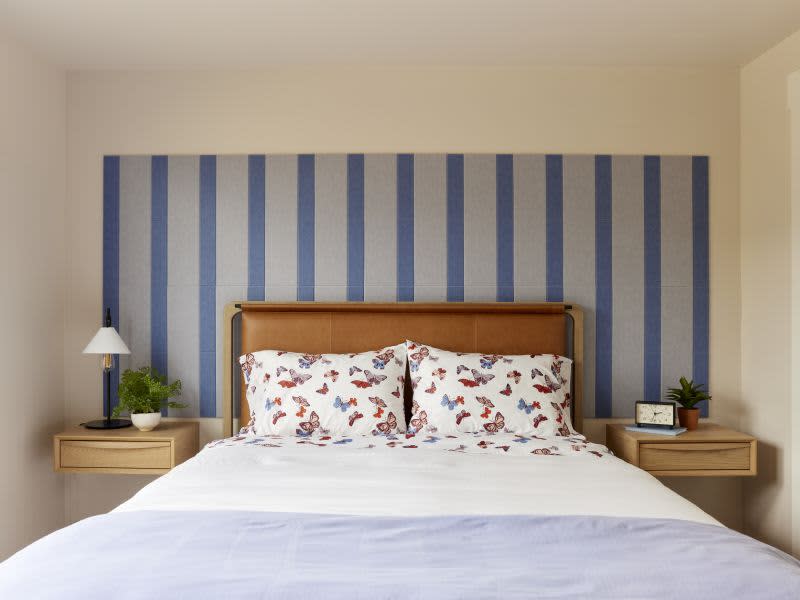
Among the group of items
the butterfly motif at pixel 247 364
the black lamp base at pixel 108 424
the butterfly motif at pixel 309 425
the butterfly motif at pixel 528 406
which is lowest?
the black lamp base at pixel 108 424

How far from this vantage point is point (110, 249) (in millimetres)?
3586

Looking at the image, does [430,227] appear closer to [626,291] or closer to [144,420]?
[626,291]

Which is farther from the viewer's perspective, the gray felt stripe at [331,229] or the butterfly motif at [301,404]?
the gray felt stripe at [331,229]

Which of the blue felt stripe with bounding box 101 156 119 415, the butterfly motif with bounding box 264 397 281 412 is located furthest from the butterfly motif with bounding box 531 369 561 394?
the blue felt stripe with bounding box 101 156 119 415

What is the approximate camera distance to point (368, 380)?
3.17 metres

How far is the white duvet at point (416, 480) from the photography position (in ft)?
6.72

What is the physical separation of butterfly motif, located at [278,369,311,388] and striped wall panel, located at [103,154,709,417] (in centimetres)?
52

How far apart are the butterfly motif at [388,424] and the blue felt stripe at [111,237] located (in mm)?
1467

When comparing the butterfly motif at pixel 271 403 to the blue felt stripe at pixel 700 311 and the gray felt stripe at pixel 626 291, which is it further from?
the blue felt stripe at pixel 700 311

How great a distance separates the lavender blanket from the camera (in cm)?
143

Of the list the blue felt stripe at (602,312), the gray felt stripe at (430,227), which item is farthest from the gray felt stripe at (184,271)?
the blue felt stripe at (602,312)

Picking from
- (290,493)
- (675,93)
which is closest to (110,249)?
(290,493)

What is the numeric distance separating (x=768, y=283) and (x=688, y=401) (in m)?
0.68

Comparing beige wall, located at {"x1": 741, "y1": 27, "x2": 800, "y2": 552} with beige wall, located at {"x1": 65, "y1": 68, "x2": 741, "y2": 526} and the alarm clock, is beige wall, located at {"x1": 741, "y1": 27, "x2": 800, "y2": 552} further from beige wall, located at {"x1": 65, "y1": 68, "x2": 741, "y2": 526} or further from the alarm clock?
the alarm clock
